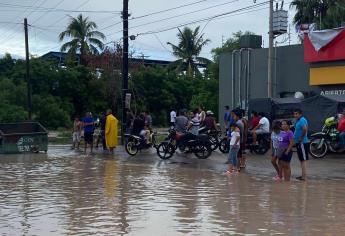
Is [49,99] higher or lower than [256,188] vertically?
higher

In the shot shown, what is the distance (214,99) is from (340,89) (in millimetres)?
24422

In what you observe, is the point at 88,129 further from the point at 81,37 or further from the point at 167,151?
the point at 81,37

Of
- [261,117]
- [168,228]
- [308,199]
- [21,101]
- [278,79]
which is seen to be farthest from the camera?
[21,101]

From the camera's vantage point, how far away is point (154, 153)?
24094mm

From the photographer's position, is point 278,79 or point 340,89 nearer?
point 340,89

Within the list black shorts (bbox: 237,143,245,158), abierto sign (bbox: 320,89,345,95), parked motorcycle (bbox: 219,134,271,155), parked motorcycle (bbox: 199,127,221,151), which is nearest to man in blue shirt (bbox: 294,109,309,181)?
black shorts (bbox: 237,143,245,158)

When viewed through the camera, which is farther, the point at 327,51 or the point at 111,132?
the point at 327,51

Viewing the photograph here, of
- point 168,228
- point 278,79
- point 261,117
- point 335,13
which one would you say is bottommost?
point 168,228

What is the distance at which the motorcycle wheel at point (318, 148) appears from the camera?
20.8 m

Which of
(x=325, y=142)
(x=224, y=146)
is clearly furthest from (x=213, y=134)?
(x=325, y=142)

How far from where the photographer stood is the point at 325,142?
20.8 meters

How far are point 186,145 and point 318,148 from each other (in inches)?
179

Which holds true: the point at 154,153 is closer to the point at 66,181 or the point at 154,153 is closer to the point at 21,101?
the point at 66,181

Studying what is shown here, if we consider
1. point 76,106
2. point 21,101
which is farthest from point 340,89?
point 76,106
